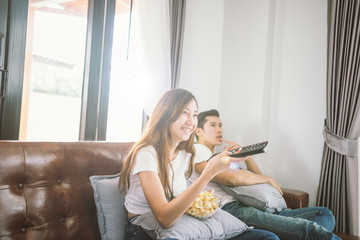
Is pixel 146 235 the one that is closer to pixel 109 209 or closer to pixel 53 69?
pixel 109 209

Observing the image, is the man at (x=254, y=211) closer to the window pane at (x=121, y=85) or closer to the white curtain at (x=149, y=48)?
the white curtain at (x=149, y=48)

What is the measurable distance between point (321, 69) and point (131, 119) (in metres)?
1.73

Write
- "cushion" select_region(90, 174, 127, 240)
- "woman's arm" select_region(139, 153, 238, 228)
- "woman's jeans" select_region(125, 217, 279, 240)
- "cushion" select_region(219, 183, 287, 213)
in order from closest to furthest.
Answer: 1. "woman's arm" select_region(139, 153, 238, 228)
2. "woman's jeans" select_region(125, 217, 279, 240)
3. "cushion" select_region(90, 174, 127, 240)
4. "cushion" select_region(219, 183, 287, 213)

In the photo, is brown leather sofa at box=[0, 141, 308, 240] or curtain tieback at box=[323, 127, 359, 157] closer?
brown leather sofa at box=[0, 141, 308, 240]

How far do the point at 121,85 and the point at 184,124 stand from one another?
147 centimetres

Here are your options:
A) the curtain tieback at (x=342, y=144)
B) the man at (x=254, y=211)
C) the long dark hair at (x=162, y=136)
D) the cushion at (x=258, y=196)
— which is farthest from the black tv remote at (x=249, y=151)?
the curtain tieback at (x=342, y=144)

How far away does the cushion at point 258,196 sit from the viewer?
207 centimetres

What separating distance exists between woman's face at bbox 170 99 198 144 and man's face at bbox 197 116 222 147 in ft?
3.13

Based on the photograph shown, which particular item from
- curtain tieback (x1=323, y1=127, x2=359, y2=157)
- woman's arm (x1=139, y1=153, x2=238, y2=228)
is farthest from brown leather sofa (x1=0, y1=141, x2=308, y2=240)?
curtain tieback (x1=323, y1=127, x2=359, y2=157)

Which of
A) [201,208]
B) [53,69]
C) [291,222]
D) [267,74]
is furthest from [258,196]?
→ [53,69]

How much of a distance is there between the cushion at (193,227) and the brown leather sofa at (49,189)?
316mm

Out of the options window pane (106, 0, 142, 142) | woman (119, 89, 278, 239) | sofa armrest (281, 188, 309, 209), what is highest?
window pane (106, 0, 142, 142)

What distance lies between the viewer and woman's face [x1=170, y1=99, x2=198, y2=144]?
5.01 feet

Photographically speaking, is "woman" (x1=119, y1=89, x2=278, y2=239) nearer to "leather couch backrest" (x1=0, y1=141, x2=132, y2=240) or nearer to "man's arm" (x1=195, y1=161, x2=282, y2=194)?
"leather couch backrest" (x1=0, y1=141, x2=132, y2=240)
